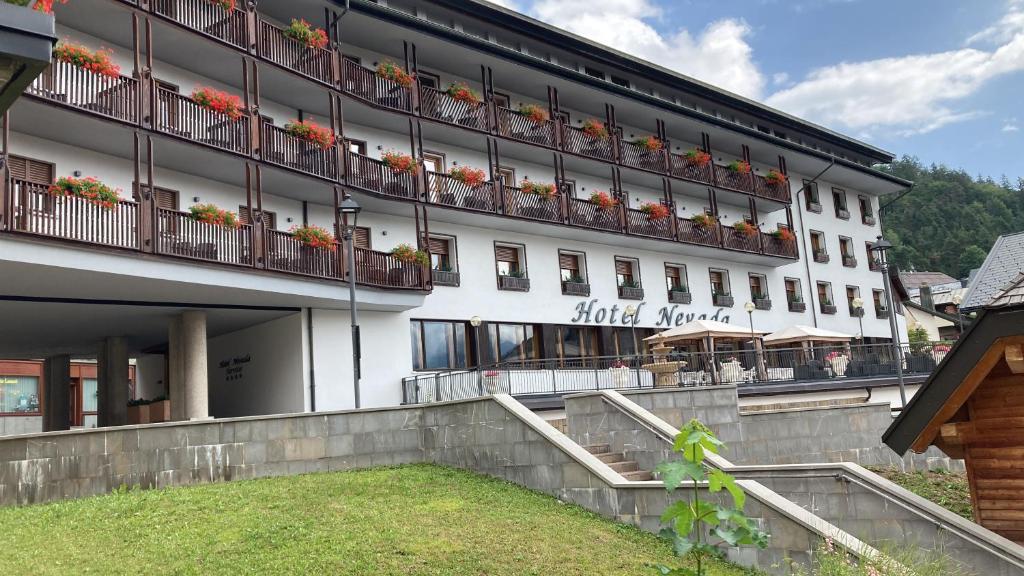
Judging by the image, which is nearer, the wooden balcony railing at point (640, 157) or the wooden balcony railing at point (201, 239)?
the wooden balcony railing at point (201, 239)

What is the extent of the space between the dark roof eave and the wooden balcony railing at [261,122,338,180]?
14.2 ft

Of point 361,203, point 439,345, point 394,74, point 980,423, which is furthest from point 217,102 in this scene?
point 980,423

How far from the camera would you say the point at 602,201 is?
2859 cm

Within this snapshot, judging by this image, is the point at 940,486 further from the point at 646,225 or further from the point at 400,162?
the point at 646,225

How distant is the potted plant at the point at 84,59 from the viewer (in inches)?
620

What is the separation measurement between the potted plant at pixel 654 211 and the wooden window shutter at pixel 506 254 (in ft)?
19.0

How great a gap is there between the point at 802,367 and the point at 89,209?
2087 centimetres

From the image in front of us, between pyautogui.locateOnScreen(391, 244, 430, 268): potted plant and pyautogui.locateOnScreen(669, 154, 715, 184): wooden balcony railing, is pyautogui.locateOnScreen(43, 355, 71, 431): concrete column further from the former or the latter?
pyautogui.locateOnScreen(669, 154, 715, 184): wooden balcony railing

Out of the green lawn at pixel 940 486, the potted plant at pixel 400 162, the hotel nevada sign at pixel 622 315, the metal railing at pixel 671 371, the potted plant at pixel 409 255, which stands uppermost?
the potted plant at pixel 400 162

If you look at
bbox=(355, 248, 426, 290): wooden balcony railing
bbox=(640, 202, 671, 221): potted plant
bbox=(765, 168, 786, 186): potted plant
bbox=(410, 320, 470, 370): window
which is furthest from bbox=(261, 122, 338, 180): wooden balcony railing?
bbox=(765, 168, 786, 186): potted plant

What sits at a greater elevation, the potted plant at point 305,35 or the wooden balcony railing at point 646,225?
the potted plant at point 305,35

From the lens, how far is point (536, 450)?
1253cm

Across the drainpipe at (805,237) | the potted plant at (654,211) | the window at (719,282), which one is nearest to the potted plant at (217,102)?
the potted plant at (654,211)

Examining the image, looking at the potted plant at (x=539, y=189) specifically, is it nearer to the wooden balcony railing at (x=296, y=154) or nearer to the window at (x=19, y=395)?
the wooden balcony railing at (x=296, y=154)
